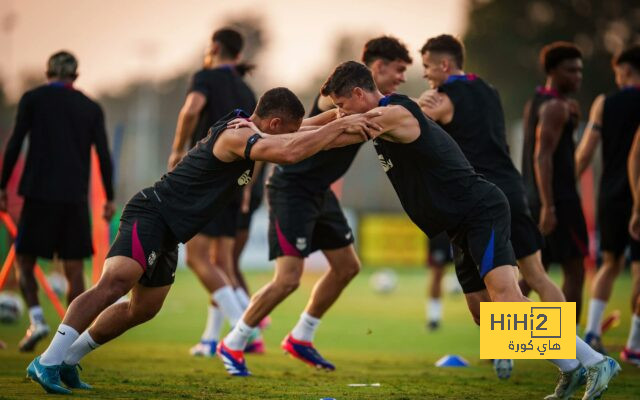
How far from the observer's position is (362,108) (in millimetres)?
7270

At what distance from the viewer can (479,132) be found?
8.70 m

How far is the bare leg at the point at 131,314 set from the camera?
7535mm

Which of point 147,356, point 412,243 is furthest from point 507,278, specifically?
point 412,243

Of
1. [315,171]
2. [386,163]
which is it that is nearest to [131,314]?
[386,163]

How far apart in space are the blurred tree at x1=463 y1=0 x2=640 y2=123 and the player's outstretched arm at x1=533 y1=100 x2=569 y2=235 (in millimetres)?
42745

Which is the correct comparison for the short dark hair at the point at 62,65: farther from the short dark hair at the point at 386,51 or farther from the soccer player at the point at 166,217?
the soccer player at the point at 166,217

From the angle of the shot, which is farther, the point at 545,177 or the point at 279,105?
the point at 545,177

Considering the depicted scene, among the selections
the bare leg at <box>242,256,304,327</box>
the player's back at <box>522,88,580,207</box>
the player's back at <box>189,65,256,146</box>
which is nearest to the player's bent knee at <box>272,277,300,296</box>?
the bare leg at <box>242,256,304,327</box>

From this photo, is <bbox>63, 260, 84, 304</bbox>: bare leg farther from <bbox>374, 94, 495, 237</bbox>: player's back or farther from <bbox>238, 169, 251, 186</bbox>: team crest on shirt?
<bbox>374, 94, 495, 237</bbox>: player's back

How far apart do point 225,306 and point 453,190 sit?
3.77m

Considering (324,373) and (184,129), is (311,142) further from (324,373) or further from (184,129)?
(184,129)

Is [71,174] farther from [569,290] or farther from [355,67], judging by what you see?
[569,290]

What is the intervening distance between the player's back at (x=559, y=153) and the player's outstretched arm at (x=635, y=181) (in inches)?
21.9

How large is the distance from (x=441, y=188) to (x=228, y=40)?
4.47 meters
